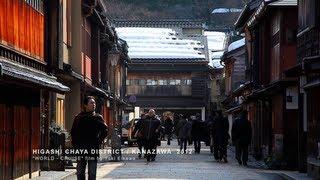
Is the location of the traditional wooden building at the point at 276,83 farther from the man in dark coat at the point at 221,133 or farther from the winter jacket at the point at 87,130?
the winter jacket at the point at 87,130

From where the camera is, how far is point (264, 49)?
3662cm

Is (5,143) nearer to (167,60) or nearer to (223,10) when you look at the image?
(167,60)

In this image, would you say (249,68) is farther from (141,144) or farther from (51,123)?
(51,123)

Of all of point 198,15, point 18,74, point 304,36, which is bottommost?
point 18,74

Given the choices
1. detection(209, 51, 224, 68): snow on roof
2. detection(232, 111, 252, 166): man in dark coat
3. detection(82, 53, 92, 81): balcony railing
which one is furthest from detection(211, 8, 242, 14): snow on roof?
detection(232, 111, 252, 166): man in dark coat

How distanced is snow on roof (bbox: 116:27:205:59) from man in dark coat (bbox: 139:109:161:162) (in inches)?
1999

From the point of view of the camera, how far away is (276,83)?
28734mm

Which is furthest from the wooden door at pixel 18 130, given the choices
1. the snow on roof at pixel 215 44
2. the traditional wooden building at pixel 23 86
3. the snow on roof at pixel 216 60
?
the snow on roof at pixel 215 44

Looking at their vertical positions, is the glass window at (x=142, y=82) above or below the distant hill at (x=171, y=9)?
below

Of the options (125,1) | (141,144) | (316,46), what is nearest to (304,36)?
(316,46)

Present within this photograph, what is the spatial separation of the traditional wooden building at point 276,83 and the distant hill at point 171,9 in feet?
258

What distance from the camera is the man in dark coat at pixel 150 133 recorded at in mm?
32812

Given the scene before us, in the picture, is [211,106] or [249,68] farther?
[211,106]

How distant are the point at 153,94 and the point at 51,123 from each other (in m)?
55.6
